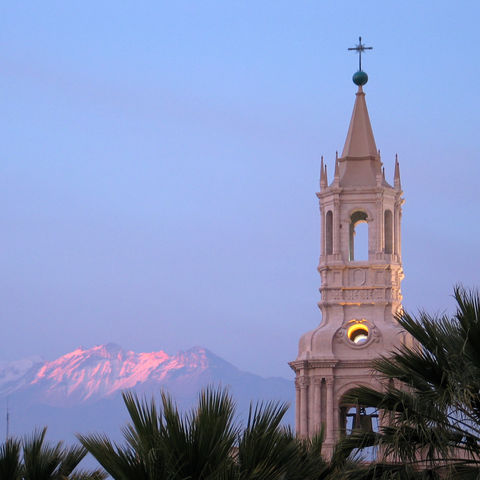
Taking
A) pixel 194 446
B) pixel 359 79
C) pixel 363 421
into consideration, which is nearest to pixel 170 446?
pixel 194 446

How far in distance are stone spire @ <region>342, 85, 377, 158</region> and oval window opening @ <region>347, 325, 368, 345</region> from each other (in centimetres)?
815

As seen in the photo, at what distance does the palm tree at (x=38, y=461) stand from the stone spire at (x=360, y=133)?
129 feet

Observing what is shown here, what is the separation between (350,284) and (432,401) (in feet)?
136

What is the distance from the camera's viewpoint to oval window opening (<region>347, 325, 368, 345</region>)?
6750 centimetres

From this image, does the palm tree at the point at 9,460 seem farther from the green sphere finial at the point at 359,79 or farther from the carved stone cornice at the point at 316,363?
the green sphere finial at the point at 359,79

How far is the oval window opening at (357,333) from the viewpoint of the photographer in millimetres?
67500

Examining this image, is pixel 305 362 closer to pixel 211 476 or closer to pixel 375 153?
pixel 375 153

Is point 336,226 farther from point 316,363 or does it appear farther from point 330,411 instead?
point 330,411

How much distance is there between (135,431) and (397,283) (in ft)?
150

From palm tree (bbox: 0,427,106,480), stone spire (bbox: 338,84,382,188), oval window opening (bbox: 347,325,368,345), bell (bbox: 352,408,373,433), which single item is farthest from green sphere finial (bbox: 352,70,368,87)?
palm tree (bbox: 0,427,106,480)

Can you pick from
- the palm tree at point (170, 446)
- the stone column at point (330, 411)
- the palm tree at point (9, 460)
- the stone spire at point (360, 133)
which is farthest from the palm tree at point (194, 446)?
the stone spire at point (360, 133)

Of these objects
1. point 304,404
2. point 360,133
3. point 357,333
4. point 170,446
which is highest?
point 360,133

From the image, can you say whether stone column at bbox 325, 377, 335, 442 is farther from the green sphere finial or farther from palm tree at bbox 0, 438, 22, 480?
palm tree at bbox 0, 438, 22, 480

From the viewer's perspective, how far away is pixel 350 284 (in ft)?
225
